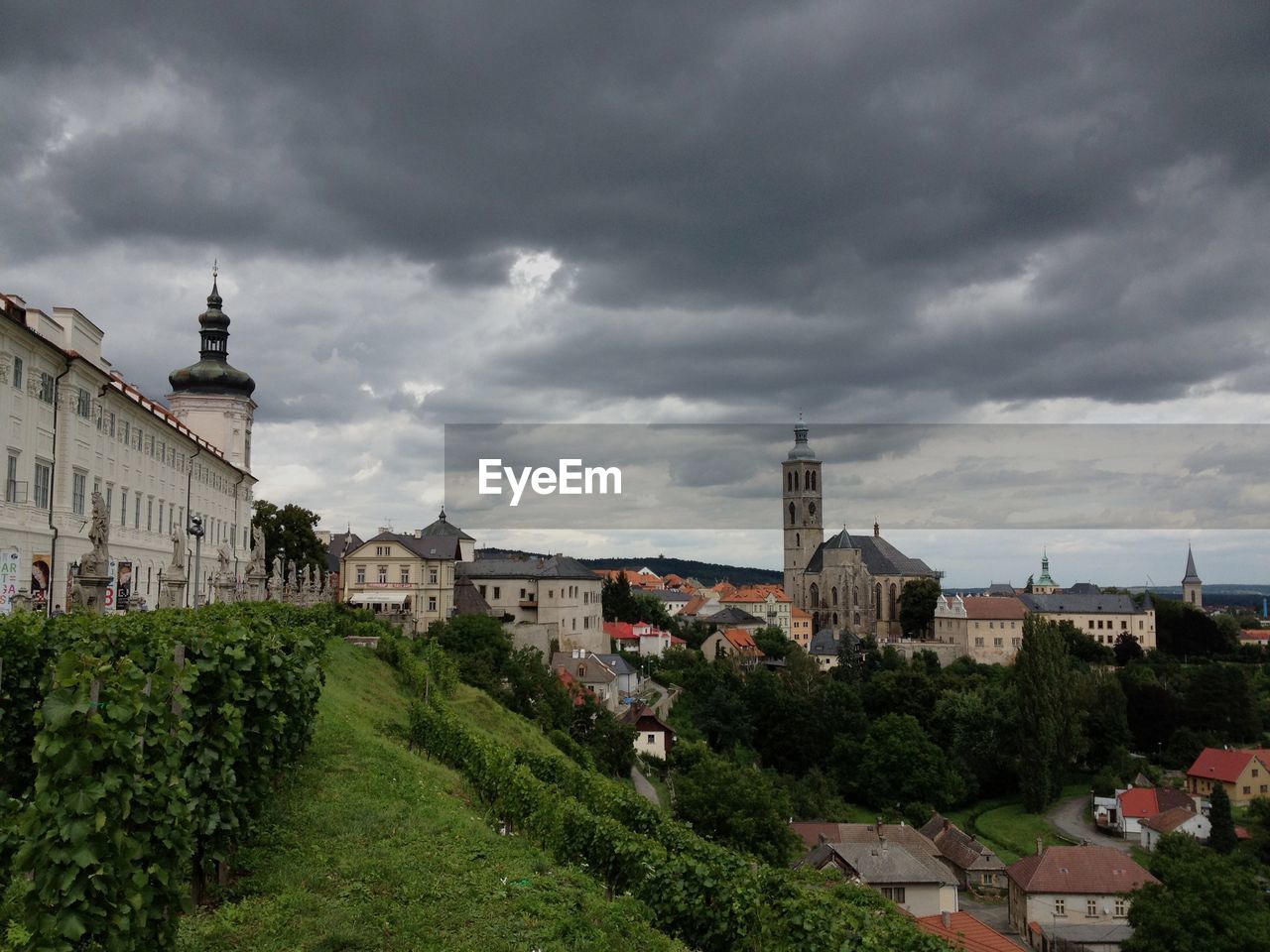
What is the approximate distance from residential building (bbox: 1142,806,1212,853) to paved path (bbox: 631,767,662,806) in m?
31.5

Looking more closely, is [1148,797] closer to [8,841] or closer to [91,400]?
[91,400]

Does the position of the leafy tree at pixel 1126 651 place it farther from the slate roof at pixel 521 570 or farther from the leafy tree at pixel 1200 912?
the leafy tree at pixel 1200 912

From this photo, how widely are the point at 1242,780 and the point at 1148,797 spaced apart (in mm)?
9803

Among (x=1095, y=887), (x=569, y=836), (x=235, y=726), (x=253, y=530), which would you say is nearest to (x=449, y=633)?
(x=253, y=530)

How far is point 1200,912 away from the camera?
38.2 metres

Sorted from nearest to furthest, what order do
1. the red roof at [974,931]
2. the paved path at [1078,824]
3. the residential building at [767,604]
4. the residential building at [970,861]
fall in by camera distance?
the red roof at [974,931] → the residential building at [970,861] → the paved path at [1078,824] → the residential building at [767,604]

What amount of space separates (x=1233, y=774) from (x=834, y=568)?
70.3 meters

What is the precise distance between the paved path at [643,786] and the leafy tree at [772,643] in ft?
176

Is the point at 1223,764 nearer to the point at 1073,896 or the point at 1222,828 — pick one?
the point at 1222,828

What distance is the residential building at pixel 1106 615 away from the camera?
11969 cm

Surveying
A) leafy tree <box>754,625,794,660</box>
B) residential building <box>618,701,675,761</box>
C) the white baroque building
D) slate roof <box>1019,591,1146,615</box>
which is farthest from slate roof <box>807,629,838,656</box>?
the white baroque building

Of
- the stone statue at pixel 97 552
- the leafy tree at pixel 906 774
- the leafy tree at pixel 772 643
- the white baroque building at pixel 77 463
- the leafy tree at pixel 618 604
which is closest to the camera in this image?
the stone statue at pixel 97 552

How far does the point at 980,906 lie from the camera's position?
51406 millimetres

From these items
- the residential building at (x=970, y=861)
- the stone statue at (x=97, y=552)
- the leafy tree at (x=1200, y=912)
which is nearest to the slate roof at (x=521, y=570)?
the residential building at (x=970, y=861)
